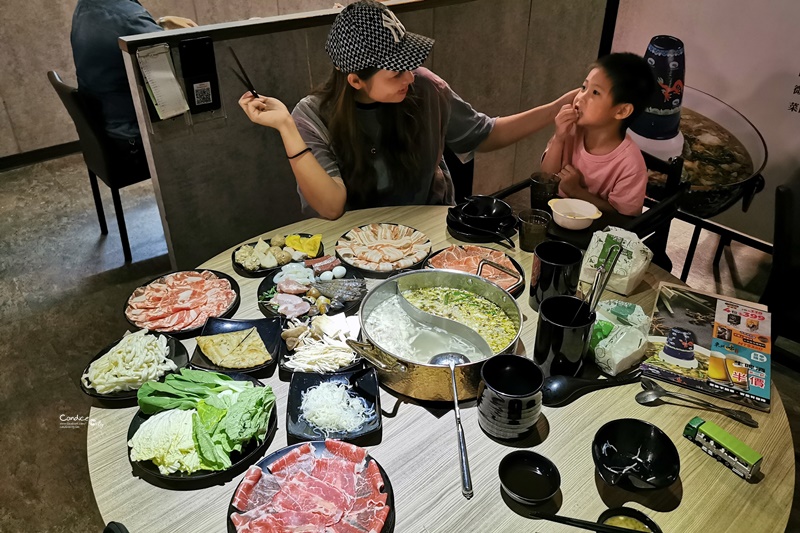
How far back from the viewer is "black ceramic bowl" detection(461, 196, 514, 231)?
192cm

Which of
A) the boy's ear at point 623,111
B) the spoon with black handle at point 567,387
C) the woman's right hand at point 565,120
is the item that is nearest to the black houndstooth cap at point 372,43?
the woman's right hand at point 565,120

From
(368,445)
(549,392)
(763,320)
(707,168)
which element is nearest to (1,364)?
(368,445)

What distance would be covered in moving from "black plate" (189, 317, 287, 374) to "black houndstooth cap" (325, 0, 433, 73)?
907 millimetres

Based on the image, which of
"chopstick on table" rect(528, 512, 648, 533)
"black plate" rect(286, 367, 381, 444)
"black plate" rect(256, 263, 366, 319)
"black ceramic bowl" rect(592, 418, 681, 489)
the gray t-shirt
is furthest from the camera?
the gray t-shirt

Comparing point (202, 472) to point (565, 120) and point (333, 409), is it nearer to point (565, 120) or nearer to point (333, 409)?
point (333, 409)

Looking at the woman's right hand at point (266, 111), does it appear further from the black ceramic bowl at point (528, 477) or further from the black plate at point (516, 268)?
the black ceramic bowl at point (528, 477)

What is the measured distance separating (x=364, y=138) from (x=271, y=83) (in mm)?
584

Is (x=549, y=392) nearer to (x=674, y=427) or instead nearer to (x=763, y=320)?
(x=674, y=427)

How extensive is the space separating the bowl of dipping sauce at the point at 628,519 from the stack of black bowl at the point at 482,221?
95 centimetres

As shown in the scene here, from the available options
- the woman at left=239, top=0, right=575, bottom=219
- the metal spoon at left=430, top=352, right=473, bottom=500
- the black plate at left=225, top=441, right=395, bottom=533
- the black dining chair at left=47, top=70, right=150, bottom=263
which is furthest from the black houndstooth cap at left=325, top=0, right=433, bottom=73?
the black dining chair at left=47, top=70, right=150, bottom=263

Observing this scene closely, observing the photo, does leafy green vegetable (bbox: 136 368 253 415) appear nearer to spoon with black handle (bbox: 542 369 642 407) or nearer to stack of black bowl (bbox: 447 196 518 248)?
spoon with black handle (bbox: 542 369 642 407)

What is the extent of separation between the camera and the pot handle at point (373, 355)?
132 cm

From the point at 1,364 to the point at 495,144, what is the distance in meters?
2.52

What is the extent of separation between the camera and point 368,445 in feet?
4.10
